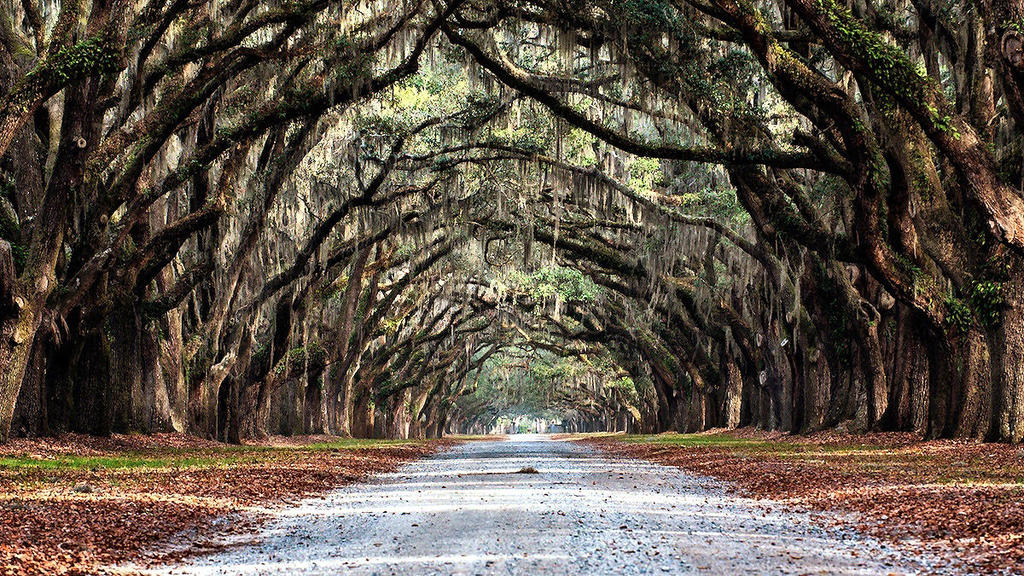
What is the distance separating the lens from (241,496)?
1099 centimetres

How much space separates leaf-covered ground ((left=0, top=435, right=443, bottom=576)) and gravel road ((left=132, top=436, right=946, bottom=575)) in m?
0.55

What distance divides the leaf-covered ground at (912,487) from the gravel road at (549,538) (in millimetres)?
445

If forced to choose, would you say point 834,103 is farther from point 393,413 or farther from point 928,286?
point 393,413

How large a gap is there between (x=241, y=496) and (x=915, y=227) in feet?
37.6

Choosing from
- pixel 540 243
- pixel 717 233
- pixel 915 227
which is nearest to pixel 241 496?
pixel 915 227

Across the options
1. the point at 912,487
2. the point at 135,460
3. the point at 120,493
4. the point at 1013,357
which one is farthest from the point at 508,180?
the point at 120,493

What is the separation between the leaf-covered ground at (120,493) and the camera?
6.80m

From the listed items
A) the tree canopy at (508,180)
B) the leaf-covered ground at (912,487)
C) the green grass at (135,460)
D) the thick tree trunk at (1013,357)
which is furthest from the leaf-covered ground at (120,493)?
the thick tree trunk at (1013,357)

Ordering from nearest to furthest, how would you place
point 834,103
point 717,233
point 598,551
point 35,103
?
point 598,551
point 35,103
point 834,103
point 717,233

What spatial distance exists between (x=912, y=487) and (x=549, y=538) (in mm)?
4949

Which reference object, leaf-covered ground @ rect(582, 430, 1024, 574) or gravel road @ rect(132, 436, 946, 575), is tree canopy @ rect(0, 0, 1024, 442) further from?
gravel road @ rect(132, 436, 946, 575)

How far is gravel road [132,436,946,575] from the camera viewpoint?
618cm

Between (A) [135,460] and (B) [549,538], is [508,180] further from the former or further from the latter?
(B) [549,538]

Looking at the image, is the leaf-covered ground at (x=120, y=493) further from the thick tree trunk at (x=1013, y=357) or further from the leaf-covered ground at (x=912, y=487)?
the thick tree trunk at (x=1013, y=357)
